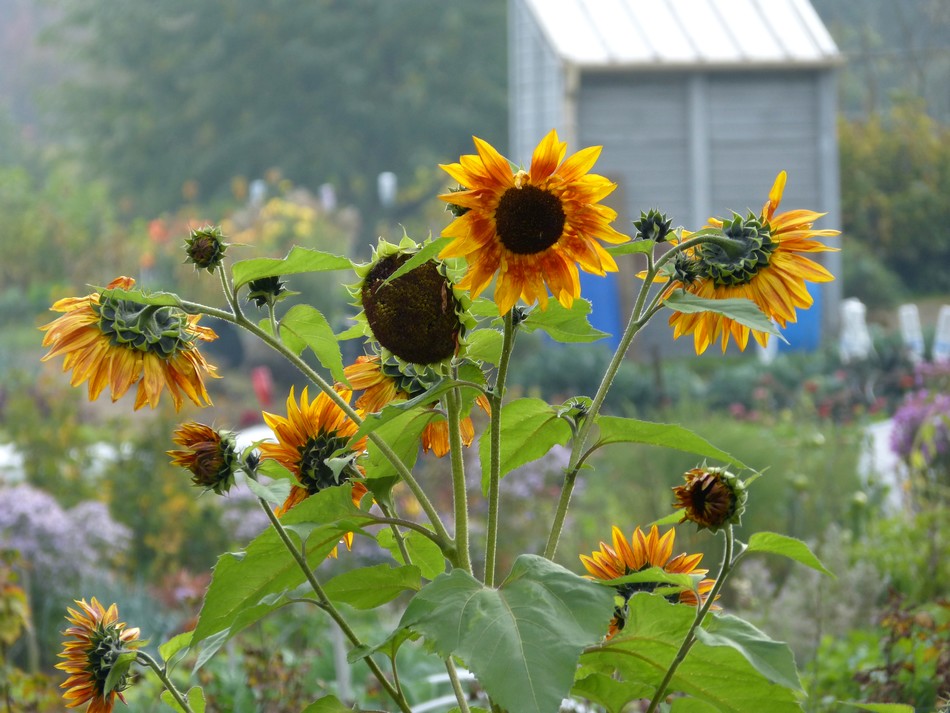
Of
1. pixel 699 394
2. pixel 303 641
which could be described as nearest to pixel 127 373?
pixel 303 641

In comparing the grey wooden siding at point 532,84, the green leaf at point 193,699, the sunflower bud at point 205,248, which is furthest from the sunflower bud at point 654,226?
the grey wooden siding at point 532,84

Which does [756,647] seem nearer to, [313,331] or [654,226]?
[654,226]

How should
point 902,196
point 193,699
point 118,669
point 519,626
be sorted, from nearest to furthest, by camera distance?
point 519,626 < point 118,669 < point 193,699 < point 902,196

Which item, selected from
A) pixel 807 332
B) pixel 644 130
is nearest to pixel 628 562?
pixel 807 332

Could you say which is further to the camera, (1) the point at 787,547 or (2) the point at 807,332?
(2) the point at 807,332

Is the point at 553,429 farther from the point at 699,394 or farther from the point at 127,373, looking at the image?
the point at 699,394

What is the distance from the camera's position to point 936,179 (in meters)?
17.4

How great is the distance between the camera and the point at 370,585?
113cm

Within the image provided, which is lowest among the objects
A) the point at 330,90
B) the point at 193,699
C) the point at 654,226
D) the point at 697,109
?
the point at 193,699

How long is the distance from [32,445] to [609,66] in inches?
280

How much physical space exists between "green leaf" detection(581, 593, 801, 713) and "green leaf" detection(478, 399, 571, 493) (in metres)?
0.18

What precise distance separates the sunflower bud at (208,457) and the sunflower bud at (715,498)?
0.37m

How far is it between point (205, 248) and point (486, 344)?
262 mm

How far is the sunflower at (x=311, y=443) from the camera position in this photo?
1.18 m
